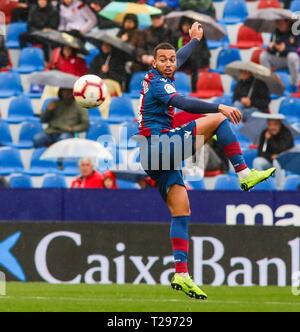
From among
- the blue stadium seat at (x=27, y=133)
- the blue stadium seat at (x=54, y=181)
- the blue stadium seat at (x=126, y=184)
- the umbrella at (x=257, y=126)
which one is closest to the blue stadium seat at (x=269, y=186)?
the umbrella at (x=257, y=126)

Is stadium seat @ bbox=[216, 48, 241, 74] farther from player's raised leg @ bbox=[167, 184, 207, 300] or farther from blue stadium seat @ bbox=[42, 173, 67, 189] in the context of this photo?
player's raised leg @ bbox=[167, 184, 207, 300]

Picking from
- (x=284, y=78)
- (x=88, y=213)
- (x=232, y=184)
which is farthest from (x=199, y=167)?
(x=284, y=78)

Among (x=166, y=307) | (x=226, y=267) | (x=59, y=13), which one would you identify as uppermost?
(x=59, y=13)

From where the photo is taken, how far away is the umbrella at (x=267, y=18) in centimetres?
1792

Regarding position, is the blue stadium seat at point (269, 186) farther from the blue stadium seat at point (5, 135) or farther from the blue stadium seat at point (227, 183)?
the blue stadium seat at point (5, 135)

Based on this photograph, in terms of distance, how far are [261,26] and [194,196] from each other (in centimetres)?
474

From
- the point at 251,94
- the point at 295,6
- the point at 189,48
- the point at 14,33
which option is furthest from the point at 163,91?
the point at 14,33

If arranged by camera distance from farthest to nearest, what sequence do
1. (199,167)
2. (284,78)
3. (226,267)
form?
(284,78) → (199,167) → (226,267)

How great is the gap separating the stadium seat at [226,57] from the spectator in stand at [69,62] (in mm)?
2138

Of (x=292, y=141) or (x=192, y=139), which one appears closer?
(x=192, y=139)

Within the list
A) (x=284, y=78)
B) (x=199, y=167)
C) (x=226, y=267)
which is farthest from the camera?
(x=284, y=78)

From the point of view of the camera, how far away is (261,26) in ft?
60.0

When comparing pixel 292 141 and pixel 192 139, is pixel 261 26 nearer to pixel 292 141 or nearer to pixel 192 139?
pixel 292 141

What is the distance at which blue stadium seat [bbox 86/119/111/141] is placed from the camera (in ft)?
55.8
